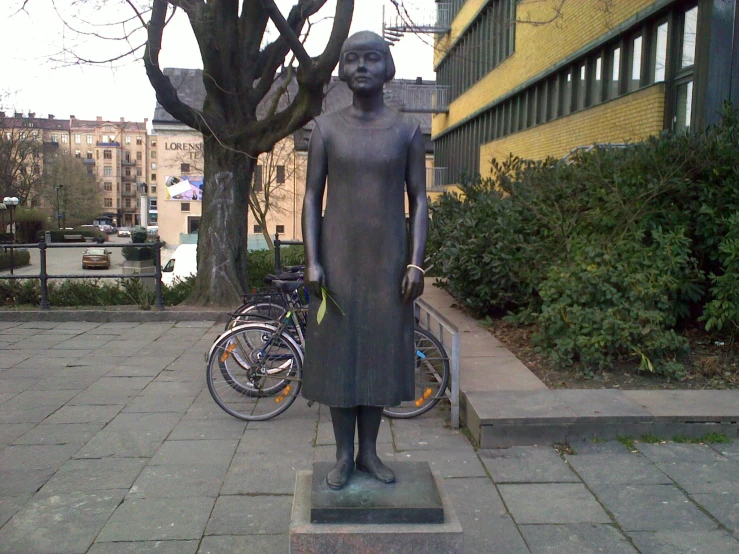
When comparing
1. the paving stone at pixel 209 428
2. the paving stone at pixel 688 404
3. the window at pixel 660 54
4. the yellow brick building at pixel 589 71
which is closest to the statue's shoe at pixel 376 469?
the paving stone at pixel 209 428

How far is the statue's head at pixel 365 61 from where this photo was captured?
3.24 meters

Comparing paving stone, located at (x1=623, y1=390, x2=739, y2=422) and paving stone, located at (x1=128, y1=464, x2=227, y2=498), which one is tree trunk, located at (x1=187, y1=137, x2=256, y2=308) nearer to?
paving stone, located at (x1=128, y1=464, x2=227, y2=498)

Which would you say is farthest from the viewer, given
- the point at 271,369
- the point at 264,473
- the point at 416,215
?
the point at 271,369

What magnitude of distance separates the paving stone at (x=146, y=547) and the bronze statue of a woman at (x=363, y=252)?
968 mm

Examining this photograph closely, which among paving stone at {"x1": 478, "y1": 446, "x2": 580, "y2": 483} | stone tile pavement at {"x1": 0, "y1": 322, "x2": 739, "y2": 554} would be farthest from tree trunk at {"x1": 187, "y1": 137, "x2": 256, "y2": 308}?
paving stone at {"x1": 478, "y1": 446, "x2": 580, "y2": 483}

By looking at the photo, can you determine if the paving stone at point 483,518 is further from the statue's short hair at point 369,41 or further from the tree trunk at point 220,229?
the tree trunk at point 220,229

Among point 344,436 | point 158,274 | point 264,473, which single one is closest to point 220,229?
point 158,274

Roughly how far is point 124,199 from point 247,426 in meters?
139

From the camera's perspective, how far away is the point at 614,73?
15406 mm

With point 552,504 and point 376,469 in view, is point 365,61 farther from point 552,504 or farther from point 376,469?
point 552,504

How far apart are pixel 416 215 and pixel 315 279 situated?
0.58m

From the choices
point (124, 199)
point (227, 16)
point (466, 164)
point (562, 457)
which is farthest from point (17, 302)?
point (124, 199)

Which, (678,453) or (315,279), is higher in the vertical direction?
(315,279)

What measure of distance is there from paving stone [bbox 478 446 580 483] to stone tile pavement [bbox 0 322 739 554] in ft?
0.05
